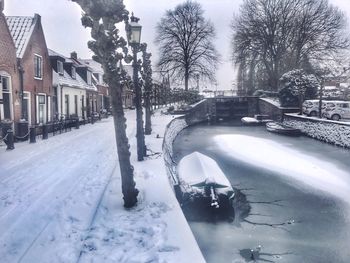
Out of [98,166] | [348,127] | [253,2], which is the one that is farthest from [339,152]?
[253,2]

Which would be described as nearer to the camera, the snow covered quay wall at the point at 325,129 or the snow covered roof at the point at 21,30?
the snow covered roof at the point at 21,30

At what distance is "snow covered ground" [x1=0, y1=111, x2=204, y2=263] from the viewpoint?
5.21 metres

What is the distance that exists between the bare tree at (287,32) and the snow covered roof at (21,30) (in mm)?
30300

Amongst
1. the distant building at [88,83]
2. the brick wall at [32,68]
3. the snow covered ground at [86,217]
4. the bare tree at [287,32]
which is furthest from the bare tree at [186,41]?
the snow covered ground at [86,217]

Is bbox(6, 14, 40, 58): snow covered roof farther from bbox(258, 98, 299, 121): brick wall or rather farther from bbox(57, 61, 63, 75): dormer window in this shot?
bbox(258, 98, 299, 121): brick wall

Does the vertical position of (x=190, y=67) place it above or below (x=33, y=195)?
above

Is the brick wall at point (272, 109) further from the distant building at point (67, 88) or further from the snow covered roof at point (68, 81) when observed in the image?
the distant building at point (67, 88)

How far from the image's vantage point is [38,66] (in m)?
20.8

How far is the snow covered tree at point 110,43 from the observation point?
6.00 meters

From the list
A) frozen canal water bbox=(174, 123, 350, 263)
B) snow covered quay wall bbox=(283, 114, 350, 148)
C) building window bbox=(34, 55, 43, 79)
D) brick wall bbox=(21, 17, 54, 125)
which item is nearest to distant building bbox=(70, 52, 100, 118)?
brick wall bbox=(21, 17, 54, 125)

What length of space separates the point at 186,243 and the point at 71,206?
2896 millimetres

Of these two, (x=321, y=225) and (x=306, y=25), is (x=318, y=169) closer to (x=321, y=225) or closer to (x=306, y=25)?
(x=321, y=225)

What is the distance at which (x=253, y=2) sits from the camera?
45469 millimetres

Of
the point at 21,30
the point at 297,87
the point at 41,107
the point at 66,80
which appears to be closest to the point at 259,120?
the point at 297,87
